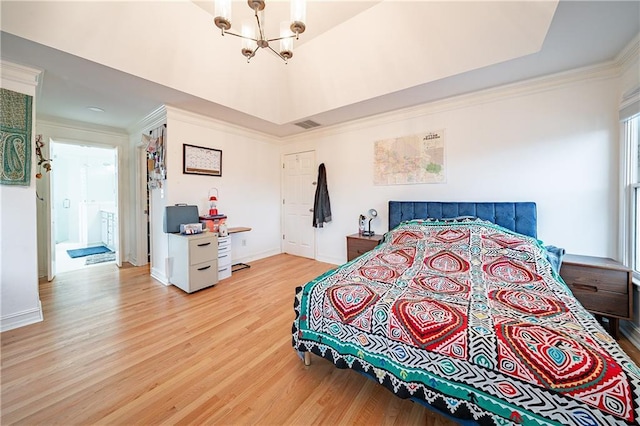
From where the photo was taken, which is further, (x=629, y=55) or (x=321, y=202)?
(x=321, y=202)

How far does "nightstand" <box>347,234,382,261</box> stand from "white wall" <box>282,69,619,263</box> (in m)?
0.78

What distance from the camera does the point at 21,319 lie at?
2.29 meters

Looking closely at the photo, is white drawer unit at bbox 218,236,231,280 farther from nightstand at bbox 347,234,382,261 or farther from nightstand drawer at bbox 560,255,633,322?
nightstand drawer at bbox 560,255,633,322

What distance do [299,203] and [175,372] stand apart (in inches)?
137

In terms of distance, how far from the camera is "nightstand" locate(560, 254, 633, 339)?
78.6 inches

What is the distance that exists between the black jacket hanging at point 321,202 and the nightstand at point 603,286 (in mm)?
3060

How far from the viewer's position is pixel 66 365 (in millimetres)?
1757

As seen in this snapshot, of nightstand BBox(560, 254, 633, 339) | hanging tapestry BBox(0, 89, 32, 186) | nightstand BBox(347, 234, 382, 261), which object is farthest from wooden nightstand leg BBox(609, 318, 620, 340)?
hanging tapestry BBox(0, 89, 32, 186)

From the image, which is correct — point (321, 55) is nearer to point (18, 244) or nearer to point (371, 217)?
point (371, 217)

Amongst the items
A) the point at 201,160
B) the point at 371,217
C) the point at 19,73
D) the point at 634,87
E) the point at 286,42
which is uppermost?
the point at 286,42

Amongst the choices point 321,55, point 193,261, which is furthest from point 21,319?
point 321,55

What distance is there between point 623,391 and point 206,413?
1956 millimetres

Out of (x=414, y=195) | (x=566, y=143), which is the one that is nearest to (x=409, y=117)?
(x=414, y=195)

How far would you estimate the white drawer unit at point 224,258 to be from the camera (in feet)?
11.5
